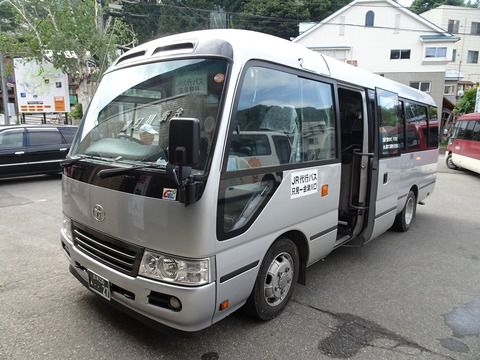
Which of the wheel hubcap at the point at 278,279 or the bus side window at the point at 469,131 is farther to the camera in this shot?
the bus side window at the point at 469,131

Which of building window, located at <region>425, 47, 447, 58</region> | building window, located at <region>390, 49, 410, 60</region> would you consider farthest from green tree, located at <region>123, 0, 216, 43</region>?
building window, located at <region>425, 47, 447, 58</region>

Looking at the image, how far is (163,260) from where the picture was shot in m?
2.47

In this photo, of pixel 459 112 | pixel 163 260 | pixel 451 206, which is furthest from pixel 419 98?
pixel 459 112

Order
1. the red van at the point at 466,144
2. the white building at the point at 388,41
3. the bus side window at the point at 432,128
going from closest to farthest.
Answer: the bus side window at the point at 432,128 < the red van at the point at 466,144 < the white building at the point at 388,41

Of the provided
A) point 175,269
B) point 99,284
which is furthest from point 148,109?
point 99,284

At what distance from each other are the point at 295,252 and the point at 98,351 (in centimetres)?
184

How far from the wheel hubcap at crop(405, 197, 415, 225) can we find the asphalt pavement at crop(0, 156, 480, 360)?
0.76m

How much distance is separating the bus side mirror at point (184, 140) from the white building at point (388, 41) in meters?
31.8

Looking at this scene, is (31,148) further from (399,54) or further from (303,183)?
(399,54)

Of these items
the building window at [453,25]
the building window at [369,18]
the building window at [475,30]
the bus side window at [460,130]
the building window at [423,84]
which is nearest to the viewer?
the bus side window at [460,130]

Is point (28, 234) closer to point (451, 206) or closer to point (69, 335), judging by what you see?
point (69, 335)

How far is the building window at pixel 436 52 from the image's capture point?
1202 inches

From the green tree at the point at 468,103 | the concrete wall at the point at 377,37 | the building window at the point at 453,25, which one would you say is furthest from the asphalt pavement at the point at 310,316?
the building window at the point at 453,25

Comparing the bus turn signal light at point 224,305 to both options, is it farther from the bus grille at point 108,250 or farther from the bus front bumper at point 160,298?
the bus grille at point 108,250
